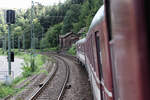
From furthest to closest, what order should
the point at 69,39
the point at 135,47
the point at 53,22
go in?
the point at 53,22 → the point at 69,39 → the point at 135,47

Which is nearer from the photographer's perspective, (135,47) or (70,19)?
(135,47)

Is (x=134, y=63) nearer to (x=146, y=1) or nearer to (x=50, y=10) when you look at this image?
(x=146, y=1)

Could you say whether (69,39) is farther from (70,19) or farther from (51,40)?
(70,19)

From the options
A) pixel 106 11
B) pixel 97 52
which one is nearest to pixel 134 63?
pixel 106 11

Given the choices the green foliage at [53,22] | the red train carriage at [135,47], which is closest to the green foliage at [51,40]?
the green foliage at [53,22]

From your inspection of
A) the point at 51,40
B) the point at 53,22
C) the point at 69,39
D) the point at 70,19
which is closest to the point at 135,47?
the point at 69,39

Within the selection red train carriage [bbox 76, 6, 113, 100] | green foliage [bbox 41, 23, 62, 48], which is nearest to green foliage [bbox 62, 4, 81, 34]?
green foliage [bbox 41, 23, 62, 48]

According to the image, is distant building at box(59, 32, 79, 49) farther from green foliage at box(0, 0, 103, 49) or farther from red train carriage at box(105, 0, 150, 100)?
red train carriage at box(105, 0, 150, 100)

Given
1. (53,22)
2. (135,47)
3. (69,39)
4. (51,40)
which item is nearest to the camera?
(135,47)

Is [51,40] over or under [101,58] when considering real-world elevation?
over

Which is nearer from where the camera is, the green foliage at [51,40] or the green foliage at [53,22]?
the green foliage at [53,22]

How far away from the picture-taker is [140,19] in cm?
132

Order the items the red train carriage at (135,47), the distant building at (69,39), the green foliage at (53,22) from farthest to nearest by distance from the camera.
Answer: the green foliage at (53,22) → the distant building at (69,39) → the red train carriage at (135,47)

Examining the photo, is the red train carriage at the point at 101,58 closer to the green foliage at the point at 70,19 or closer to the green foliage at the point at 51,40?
the green foliage at the point at 51,40
